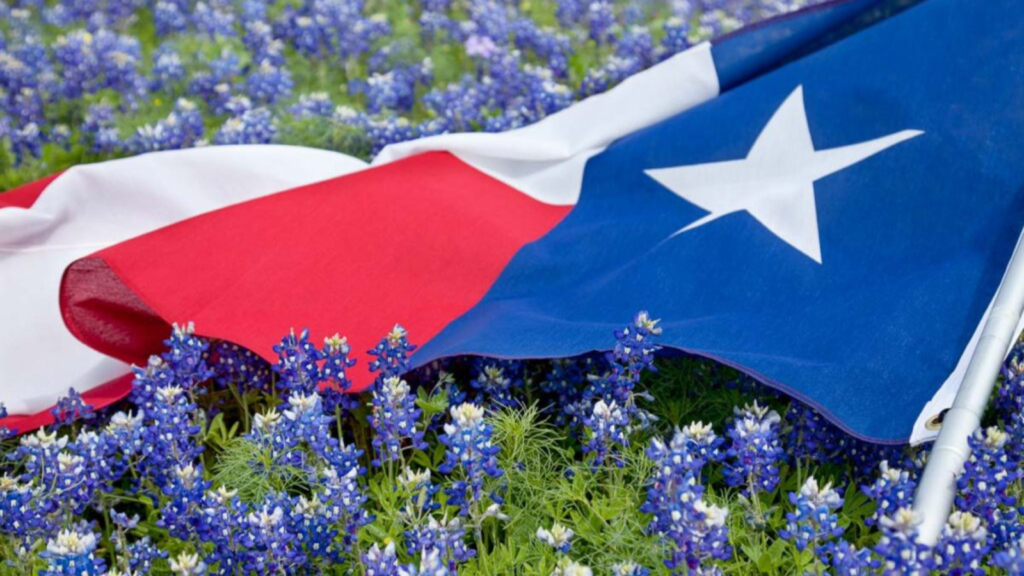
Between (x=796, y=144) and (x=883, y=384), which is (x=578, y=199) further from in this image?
(x=883, y=384)

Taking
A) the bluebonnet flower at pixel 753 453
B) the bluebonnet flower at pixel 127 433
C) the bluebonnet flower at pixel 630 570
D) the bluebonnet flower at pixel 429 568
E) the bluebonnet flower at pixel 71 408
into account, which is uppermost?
the bluebonnet flower at pixel 753 453

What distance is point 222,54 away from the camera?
6094mm

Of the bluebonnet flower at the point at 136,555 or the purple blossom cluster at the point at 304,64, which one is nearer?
the bluebonnet flower at the point at 136,555

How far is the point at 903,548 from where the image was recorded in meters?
1.94

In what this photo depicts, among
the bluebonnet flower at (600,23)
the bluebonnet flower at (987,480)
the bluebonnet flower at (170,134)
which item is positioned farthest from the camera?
the bluebonnet flower at (600,23)

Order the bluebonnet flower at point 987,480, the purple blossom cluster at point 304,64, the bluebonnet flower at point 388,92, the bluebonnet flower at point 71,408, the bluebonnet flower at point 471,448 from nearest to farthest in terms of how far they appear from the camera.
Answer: the bluebonnet flower at point 987,480 → the bluebonnet flower at point 471,448 → the bluebonnet flower at point 71,408 → the purple blossom cluster at point 304,64 → the bluebonnet flower at point 388,92

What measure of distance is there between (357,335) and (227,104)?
2.30 m

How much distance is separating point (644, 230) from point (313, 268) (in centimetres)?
101

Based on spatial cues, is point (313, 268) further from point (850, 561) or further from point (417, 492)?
point (850, 561)

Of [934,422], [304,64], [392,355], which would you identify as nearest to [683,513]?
[934,422]

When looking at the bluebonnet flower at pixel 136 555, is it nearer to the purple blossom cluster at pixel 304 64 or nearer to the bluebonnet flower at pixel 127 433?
the bluebonnet flower at pixel 127 433

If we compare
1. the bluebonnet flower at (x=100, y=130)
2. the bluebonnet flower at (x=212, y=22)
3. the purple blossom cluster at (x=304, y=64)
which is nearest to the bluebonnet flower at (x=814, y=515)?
the purple blossom cluster at (x=304, y=64)

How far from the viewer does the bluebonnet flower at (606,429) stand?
8.61 feet

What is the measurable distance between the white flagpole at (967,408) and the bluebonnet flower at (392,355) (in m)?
1.24
